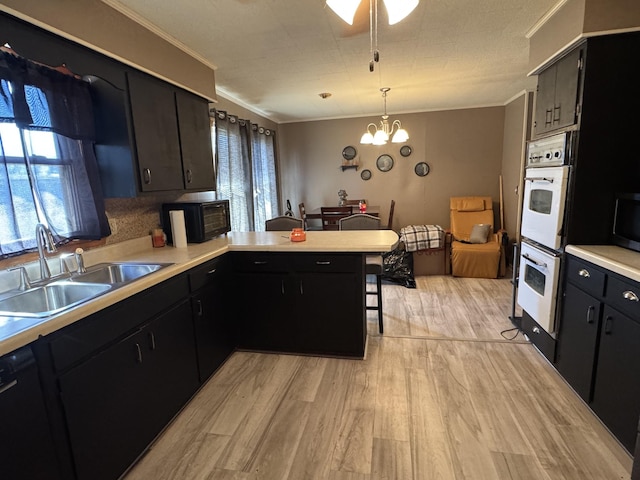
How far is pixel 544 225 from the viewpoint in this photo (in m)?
2.30

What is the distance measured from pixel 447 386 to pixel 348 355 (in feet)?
2.36

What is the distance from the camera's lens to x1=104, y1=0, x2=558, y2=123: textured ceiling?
6.81 feet

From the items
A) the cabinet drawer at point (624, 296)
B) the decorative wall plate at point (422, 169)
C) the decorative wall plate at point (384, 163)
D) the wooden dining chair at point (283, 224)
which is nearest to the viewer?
the cabinet drawer at point (624, 296)

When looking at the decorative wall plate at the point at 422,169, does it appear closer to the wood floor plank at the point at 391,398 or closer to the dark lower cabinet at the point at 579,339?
the wood floor plank at the point at 391,398

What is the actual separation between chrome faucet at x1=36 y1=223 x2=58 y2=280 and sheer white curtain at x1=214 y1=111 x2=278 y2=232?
217 cm

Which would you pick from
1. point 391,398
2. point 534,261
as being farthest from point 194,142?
point 534,261

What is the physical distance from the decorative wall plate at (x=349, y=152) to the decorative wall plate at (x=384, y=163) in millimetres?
431

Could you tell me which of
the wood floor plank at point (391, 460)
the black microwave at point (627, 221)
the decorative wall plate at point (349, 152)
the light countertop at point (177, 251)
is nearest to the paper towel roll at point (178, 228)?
the light countertop at point (177, 251)

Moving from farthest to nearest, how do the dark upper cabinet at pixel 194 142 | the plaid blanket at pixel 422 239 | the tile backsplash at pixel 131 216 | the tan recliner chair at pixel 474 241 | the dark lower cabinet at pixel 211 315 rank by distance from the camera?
the plaid blanket at pixel 422 239, the tan recliner chair at pixel 474 241, the dark upper cabinet at pixel 194 142, the tile backsplash at pixel 131 216, the dark lower cabinet at pixel 211 315

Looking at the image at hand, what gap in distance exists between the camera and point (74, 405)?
1329mm

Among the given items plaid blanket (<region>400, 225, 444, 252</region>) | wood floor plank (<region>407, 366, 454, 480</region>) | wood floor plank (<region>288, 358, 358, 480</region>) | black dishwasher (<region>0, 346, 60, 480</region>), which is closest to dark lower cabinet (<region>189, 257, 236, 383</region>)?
wood floor plank (<region>288, 358, 358, 480</region>)

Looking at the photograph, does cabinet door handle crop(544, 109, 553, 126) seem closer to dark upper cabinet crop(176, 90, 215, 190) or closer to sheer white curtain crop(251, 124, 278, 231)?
dark upper cabinet crop(176, 90, 215, 190)

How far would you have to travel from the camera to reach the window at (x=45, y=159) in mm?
1659

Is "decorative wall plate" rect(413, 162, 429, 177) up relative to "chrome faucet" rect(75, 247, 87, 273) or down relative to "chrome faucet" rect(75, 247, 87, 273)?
up
